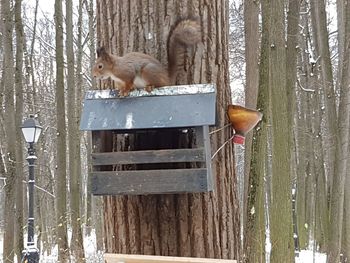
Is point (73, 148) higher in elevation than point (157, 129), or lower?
higher

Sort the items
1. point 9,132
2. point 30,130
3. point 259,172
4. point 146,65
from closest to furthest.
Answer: point 146,65, point 259,172, point 30,130, point 9,132

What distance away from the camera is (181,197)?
2398 millimetres

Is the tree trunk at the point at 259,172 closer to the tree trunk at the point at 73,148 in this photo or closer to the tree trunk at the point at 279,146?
the tree trunk at the point at 279,146

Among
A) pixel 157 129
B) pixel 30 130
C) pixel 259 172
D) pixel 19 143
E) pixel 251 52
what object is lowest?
pixel 259 172

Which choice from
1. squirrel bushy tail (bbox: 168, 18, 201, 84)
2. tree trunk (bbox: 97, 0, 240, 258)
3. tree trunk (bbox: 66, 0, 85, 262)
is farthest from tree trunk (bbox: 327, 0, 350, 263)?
squirrel bushy tail (bbox: 168, 18, 201, 84)

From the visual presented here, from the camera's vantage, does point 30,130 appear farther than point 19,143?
No

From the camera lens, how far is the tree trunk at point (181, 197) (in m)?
2.39

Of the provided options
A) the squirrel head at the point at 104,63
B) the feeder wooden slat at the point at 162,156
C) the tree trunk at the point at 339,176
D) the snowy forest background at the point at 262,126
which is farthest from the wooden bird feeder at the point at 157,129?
the tree trunk at the point at 339,176

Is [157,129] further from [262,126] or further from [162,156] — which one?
[262,126]

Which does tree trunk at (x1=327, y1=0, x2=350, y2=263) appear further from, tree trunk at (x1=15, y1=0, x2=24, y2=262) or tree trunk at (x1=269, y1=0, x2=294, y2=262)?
tree trunk at (x1=15, y1=0, x2=24, y2=262)

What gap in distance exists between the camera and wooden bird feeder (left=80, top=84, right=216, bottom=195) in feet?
7.18

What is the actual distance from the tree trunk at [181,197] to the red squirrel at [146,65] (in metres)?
0.06

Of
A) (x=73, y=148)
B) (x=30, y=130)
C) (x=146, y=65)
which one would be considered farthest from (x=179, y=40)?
(x=73, y=148)

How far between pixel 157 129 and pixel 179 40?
0.44 m
